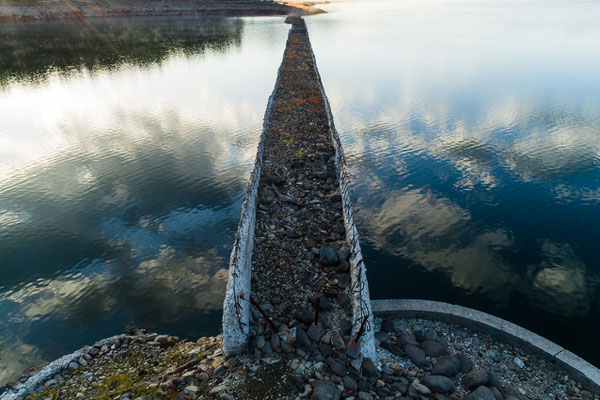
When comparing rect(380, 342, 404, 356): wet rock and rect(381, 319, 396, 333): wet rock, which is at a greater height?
rect(380, 342, 404, 356): wet rock

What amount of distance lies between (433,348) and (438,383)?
1.14 m

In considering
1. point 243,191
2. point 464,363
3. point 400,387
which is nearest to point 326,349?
point 400,387

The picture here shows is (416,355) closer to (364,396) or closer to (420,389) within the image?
(420,389)

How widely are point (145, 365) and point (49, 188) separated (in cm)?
1378

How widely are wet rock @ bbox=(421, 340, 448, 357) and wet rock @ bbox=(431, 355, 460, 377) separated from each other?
29 cm

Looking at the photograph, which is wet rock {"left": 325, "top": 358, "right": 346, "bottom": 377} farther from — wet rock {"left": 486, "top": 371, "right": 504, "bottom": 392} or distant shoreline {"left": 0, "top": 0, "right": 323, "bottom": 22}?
distant shoreline {"left": 0, "top": 0, "right": 323, "bottom": 22}

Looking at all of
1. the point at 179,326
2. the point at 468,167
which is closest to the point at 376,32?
the point at 468,167

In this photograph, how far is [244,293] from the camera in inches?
324

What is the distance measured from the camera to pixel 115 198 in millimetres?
16750

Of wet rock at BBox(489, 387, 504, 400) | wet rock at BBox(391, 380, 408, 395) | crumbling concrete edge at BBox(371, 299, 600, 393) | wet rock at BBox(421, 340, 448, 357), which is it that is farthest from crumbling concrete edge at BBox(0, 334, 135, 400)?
wet rock at BBox(489, 387, 504, 400)

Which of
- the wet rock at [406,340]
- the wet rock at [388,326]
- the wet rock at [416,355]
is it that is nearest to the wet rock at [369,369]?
the wet rock at [416,355]

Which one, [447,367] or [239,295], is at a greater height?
[239,295]

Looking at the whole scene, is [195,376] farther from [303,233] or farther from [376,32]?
[376,32]

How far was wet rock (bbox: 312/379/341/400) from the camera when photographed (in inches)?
253
